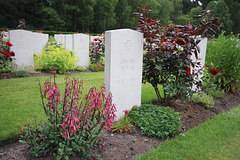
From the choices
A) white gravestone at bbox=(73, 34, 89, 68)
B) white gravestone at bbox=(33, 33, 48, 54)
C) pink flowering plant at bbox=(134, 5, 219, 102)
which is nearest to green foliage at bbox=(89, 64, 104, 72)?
white gravestone at bbox=(73, 34, 89, 68)

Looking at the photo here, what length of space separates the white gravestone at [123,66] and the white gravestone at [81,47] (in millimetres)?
5784

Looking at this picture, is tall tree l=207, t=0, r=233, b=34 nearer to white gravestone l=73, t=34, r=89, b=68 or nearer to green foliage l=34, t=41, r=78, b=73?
white gravestone l=73, t=34, r=89, b=68

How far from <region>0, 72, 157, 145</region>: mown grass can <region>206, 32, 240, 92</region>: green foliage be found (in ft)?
7.74

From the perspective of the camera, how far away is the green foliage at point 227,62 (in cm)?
605

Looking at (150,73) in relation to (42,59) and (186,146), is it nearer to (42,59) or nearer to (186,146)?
(186,146)

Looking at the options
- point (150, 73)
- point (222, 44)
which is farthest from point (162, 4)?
point (150, 73)

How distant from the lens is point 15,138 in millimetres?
3012

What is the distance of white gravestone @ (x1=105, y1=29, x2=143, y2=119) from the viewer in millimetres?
3461

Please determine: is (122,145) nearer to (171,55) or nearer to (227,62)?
(171,55)

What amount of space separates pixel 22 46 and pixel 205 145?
7175mm

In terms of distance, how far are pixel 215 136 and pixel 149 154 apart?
1.50m

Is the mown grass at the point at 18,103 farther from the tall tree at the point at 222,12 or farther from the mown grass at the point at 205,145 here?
the tall tree at the point at 222,12

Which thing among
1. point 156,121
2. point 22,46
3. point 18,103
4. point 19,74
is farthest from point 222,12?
point 18,103

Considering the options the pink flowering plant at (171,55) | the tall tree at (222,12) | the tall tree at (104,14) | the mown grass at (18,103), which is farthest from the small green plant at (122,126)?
the tall tree at (222,12)
